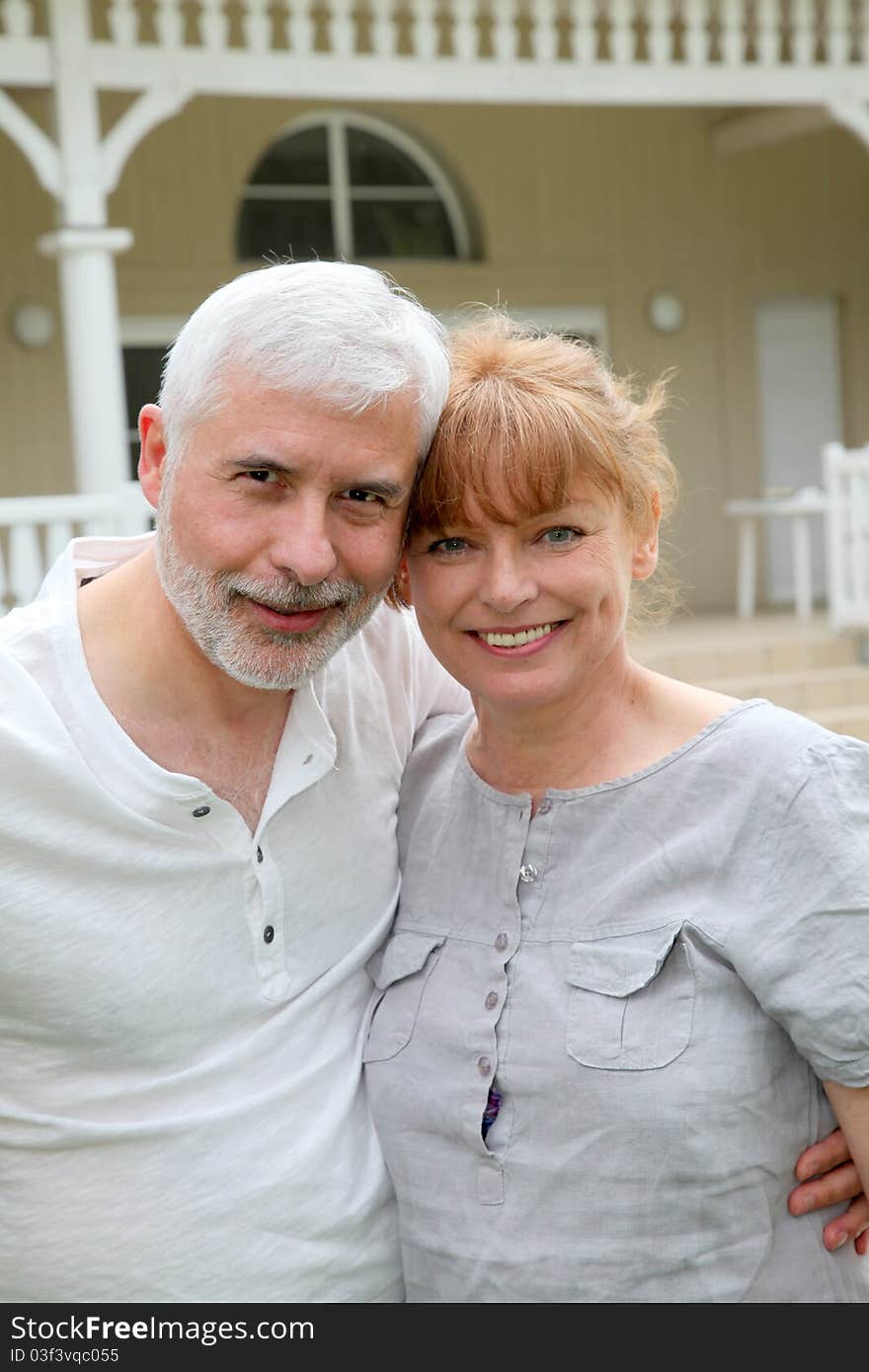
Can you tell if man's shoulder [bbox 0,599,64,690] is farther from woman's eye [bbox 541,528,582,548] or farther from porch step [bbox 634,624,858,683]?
porch step [bbox 634,624,858,683]

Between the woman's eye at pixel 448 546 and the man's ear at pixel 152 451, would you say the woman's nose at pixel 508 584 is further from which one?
the man's ear at pixel 152 451

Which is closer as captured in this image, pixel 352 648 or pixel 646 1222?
pixel 646 1222

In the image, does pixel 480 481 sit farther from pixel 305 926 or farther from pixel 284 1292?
pixel 284 1292

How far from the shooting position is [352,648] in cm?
254

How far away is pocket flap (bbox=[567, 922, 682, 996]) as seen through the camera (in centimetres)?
202

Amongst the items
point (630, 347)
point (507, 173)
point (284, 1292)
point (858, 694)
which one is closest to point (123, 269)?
point (507, 173)

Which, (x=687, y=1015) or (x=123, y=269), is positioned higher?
(x=123, y=269)

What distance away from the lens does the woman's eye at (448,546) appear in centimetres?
216

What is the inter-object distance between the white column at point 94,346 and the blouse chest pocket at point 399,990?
5638mm

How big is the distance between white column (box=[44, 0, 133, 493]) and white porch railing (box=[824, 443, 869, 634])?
386 cm

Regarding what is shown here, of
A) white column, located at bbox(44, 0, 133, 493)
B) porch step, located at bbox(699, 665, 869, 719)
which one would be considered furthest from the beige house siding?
porch step, located at bbox(699, 665, 869, 719)

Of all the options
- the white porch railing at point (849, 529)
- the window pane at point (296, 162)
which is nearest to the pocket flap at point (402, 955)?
the white porch railing at point (849, 529)

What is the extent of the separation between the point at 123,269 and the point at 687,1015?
8780 mm

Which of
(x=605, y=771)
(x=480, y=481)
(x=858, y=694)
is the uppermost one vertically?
(x=480, y=481)
